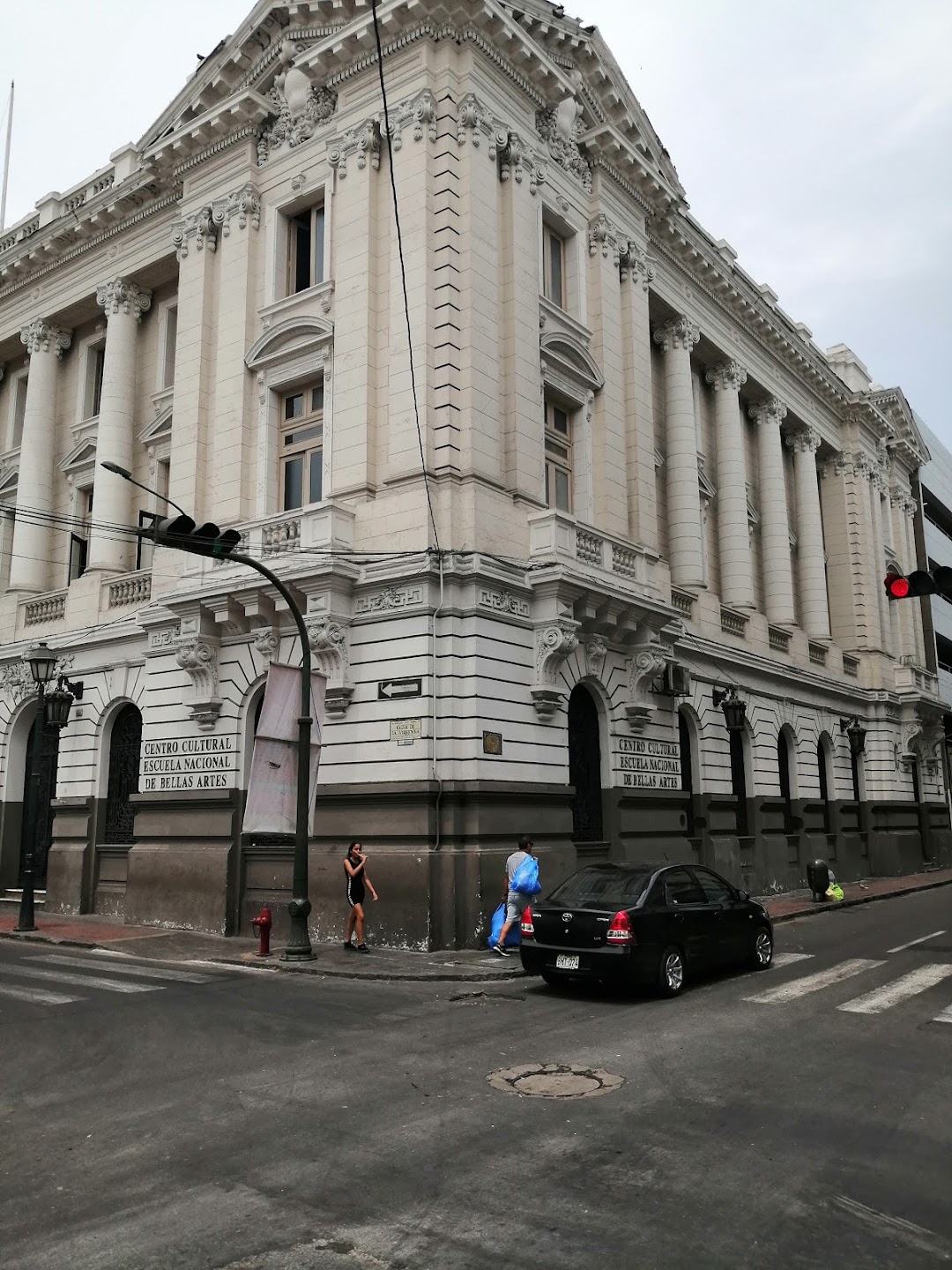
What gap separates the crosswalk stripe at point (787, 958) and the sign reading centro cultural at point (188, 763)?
423 inches

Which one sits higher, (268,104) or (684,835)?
(268,104)

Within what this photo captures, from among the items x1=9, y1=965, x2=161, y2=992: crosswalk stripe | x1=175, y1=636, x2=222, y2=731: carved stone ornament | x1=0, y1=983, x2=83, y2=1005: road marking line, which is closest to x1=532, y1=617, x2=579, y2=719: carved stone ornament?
x1=175, y1=636, x2=222, y2=731: carved stone ornament

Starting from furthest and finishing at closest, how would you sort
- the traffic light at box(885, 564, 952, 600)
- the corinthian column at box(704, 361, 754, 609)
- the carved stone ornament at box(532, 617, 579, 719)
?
the corinthian column at box(704, 361, 754, 609) → the carved stone ornament at box(532, 617, 579, 719) → the traffic light at box(885, 564, 952, 600)

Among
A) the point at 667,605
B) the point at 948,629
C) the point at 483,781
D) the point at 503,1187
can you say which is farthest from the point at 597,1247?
the point at 948,629

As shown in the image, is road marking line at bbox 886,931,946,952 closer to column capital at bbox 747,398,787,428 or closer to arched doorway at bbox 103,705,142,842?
arched doorway at bbox 103,705,142,842

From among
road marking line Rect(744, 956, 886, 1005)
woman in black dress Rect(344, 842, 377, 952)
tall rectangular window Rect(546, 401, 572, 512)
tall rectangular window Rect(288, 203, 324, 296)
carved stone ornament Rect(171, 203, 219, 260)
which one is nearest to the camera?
road marking line Rect(744, 956, 886, 1005)

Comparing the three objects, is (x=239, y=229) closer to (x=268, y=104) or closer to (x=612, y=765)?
(x=268, y=104)

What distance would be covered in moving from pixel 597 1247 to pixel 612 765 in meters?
16.4

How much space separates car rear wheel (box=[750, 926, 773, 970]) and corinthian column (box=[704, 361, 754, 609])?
16.9 meters

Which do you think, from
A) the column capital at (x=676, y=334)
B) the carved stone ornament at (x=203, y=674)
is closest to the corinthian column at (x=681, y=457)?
the column capital at (x=676, y=334)

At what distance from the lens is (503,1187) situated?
5977mm

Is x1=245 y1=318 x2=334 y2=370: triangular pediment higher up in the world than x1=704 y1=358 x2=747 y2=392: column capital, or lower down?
lower down

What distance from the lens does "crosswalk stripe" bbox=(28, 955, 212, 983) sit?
1454 cm

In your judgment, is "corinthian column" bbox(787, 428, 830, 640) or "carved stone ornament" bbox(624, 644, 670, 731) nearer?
"carved stone ornament" bbox(624, 644, 670, 731)
